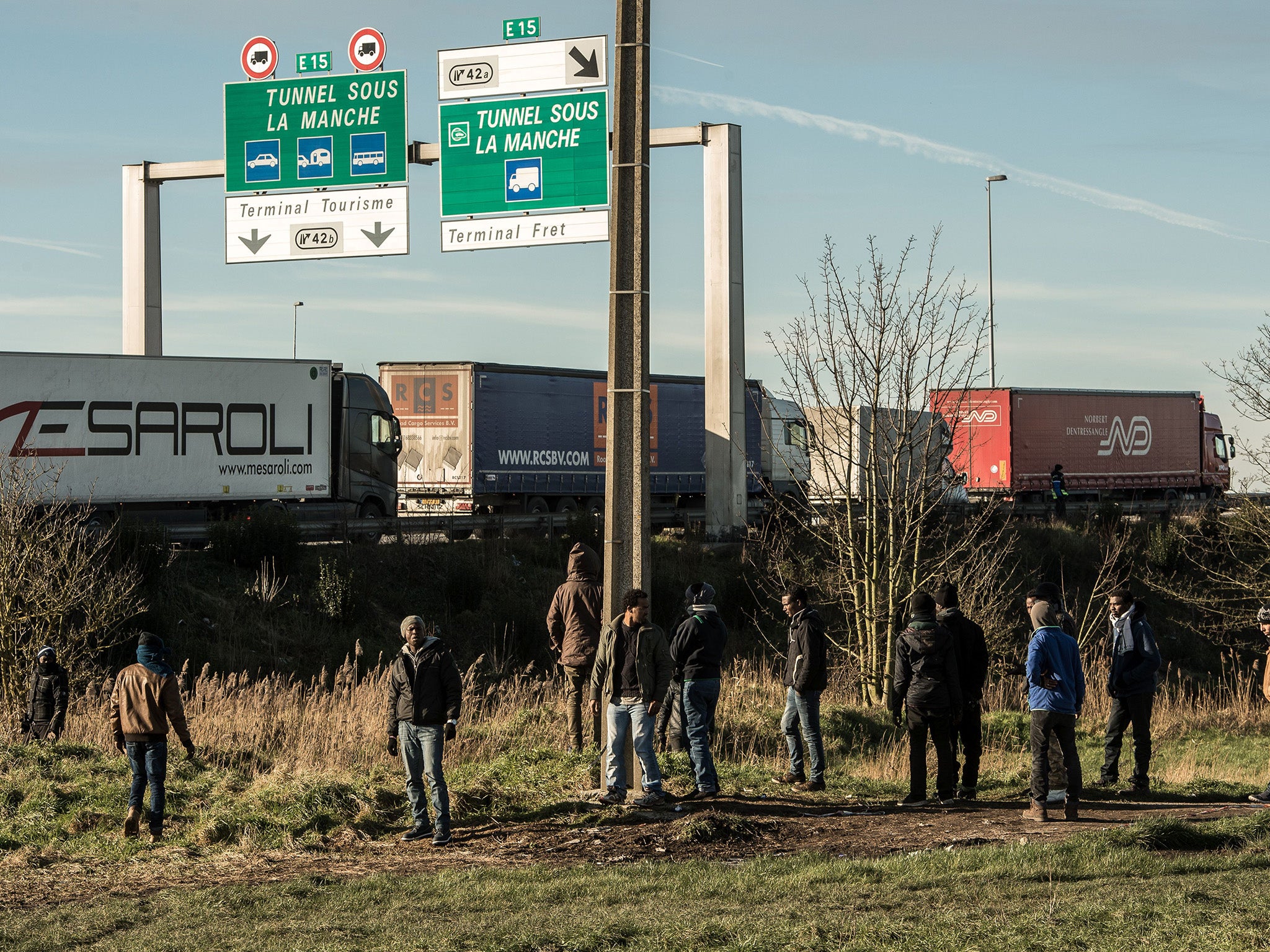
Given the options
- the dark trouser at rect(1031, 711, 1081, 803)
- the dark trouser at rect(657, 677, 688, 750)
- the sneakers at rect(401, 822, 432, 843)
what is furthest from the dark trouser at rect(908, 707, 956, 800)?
the sneakers at rect(401, 822, 432, 843)

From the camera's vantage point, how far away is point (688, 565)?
29.7m

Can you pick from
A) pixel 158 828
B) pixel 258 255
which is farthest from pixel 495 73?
pixel 158 828

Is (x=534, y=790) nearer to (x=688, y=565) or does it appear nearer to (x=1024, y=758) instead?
(x=1024, y=758)

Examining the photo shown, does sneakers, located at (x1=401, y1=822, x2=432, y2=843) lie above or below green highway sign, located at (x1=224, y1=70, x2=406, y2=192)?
below

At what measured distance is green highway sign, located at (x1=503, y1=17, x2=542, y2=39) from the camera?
19.4 metres

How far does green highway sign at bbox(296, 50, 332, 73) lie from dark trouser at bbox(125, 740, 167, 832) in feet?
44.1

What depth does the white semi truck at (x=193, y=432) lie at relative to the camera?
80.6ft

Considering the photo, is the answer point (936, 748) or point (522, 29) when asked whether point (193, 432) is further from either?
point (936, 748)

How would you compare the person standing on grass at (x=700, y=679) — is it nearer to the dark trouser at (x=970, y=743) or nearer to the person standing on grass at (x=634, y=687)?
Result: the person standing on grass at (x=634, y=687)

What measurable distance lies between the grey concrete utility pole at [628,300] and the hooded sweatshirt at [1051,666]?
2976mm

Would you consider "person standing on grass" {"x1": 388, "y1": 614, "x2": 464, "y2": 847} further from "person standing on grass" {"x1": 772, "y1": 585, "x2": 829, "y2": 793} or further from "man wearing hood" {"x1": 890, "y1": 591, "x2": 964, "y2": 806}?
"man wearing hood" {"x1": 890, "y1": 591, "x2": 964, "y2": 806}

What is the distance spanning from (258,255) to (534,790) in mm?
12850

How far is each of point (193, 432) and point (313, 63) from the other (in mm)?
8274

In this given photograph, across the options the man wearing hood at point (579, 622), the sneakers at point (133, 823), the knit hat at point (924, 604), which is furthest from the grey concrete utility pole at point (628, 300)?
the sneakers at point (133, 823)
